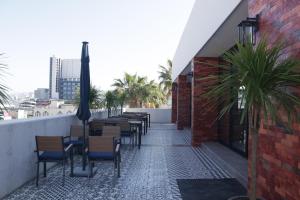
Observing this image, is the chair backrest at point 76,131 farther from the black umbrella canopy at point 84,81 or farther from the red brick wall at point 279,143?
the red brick wall at point 279,143

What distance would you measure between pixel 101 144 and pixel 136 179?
0.88m

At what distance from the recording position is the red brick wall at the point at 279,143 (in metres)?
3.08

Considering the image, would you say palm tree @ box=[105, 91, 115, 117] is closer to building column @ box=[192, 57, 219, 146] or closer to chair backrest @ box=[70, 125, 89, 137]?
building column @ box=[192, 57, 219, 146]

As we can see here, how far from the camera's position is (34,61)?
54.4 m

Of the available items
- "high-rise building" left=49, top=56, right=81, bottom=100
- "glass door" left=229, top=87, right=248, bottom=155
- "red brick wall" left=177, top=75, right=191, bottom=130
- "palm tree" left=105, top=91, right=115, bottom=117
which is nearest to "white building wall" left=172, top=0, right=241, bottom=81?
"glass door" left=229, top=87, right=248, bottom=155

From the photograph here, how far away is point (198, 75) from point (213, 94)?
21.4ft

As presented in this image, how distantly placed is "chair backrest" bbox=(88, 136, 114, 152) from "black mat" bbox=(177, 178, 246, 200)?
1.24 metres

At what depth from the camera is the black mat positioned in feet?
14.8

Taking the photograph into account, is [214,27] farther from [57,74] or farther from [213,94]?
[57,74]

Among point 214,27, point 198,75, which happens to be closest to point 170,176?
point 214,27

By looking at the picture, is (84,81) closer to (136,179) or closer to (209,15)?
(136,179)

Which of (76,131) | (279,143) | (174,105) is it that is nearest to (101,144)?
(76,131)

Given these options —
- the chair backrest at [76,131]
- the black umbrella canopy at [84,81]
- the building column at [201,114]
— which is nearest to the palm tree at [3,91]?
the black umbrella canopy at [84,81]

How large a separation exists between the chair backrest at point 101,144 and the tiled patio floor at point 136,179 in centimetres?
46
